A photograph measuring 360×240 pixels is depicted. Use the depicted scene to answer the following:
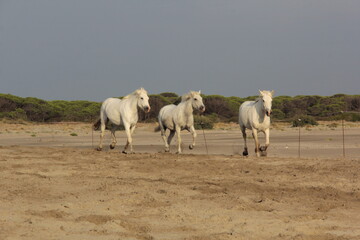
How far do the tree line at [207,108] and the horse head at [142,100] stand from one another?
32.6 metres

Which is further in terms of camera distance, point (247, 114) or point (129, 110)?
point (129, 110)

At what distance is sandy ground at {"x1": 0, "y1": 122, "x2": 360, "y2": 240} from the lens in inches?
285

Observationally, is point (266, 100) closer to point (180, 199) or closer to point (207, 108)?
point (180, 199)

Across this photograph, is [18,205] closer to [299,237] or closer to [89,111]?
[299,237]

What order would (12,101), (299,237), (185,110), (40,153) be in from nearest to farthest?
(299,237), (40,153), (185,110), (12,101)

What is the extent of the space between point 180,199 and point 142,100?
9.51 m

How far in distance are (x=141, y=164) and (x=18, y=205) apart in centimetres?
571

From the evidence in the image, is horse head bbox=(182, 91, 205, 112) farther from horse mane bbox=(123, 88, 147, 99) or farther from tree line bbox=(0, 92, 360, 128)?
tree line bbox=(0, 92, 360, 128)

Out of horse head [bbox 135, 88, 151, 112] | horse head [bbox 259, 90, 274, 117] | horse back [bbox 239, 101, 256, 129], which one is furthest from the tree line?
horse head [bbox 259, 90, 274, 117]

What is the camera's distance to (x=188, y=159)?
50.3 feet

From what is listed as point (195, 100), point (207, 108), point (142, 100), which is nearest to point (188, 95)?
point (195, 100)

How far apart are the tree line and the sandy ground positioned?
1511 inches

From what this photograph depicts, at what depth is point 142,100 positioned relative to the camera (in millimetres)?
18547

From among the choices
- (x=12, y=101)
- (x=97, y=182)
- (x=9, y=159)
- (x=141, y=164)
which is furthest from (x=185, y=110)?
(x=12, y=101)
